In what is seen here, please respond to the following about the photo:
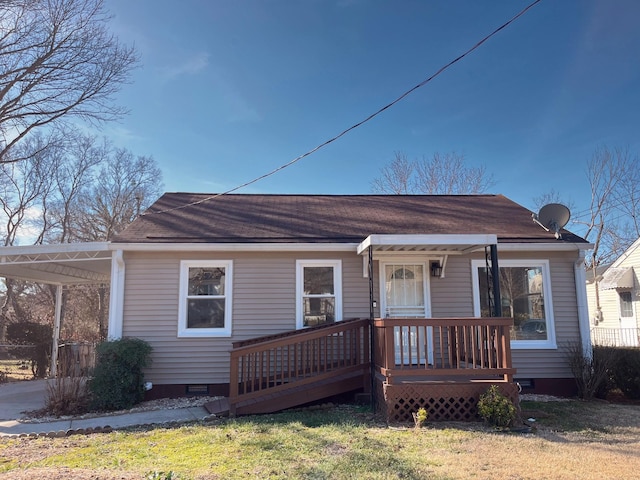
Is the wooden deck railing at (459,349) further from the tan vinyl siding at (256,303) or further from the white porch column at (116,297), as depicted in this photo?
the white porch column at (116,297)

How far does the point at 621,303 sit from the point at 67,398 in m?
20.2

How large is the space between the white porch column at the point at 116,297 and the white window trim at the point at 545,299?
6.83 meters

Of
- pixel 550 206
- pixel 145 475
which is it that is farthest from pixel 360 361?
pixel 550 206

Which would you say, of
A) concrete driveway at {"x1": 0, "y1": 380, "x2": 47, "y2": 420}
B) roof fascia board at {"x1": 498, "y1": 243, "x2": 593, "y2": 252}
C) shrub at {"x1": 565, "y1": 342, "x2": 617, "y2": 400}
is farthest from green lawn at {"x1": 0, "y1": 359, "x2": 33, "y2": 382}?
shrub at {"x1": 565, "y1": 342, "x2": 617, "y2": 400}

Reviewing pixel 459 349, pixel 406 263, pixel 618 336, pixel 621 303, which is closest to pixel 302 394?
pixel 459 349

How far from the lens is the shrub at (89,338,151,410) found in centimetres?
743

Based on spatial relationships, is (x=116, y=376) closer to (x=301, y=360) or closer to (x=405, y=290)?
(x=301, y=360)

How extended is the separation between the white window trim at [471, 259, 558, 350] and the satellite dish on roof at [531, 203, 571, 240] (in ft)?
2.41

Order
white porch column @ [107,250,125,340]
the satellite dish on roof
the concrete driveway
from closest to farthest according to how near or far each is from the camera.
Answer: the concrete driveway < white porch column @ [107,250,125,340] < the satellite dish on roof

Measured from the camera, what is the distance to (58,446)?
5.35 m

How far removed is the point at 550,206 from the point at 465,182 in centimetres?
1494

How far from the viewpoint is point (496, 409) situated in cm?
602

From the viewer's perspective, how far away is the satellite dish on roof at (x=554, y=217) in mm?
9008

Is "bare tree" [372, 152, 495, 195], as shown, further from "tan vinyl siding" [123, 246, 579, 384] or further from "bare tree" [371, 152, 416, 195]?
"tan vinyl siding" [123, 246, 579, 384]
